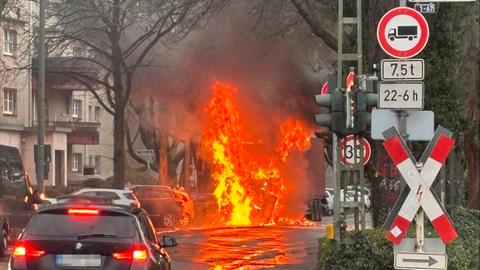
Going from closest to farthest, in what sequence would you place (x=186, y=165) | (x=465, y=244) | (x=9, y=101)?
(x=465, y=244) → (x=186, y=165) → (x=9, y=101)

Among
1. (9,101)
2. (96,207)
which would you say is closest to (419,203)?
(96,207)

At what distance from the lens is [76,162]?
4862 centimetres

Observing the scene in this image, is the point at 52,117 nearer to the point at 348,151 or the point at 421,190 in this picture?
the point at 348,151

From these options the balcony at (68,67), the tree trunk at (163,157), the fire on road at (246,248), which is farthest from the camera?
the tree trunk at (163,157)

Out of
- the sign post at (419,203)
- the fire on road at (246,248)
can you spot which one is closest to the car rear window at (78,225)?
the sign post at (419,203)

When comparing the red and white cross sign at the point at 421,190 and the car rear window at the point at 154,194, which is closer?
the red and white cross sign at the point at 421,190

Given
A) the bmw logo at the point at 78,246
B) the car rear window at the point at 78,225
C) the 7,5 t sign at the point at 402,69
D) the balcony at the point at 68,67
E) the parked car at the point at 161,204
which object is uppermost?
the balcony at the point at 68,67

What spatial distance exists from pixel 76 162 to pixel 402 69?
41.9m

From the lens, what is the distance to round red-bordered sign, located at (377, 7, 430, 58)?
8.19 m

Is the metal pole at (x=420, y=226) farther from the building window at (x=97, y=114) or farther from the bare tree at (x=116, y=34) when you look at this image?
the building window at (x=97, y=114)

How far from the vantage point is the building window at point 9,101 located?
123 ft

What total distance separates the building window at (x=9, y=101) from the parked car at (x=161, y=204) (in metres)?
13.8

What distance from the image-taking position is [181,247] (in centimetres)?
1772

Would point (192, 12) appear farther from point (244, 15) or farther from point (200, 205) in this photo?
point (200, 205)
